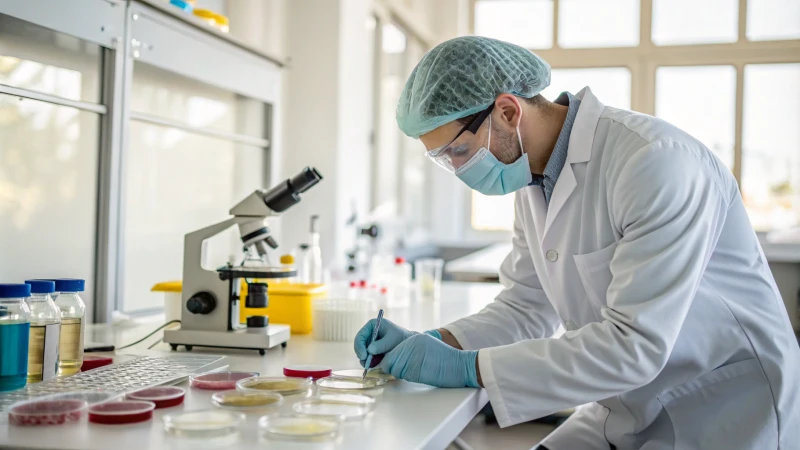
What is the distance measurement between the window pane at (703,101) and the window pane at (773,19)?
0.36 meters

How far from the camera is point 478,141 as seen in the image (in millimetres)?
1555

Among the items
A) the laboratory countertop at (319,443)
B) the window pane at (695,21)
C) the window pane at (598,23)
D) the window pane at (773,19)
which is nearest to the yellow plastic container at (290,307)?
the laboratory countertop at (319,443)

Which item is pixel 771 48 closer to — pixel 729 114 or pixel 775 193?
pixel 729 114

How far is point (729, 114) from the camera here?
6.19m

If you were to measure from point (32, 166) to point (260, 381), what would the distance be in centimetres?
109

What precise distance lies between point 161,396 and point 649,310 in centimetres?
81

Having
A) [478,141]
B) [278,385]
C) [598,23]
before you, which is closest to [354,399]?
[278,385]

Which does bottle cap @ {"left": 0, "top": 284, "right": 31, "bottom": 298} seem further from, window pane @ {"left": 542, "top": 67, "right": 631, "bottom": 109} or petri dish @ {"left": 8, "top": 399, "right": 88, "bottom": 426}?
window pane @ {"left": 542, "top": 67, "right": 631, "bottom": 109}

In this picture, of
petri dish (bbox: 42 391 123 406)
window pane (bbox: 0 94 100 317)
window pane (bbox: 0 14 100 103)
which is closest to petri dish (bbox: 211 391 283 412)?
petri dish (bbox: 42 391 123 406)

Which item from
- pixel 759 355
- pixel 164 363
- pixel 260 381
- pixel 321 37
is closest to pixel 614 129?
pixel 759 355

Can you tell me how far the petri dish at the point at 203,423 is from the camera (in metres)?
1.02

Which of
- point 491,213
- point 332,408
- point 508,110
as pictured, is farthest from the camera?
point 491,213

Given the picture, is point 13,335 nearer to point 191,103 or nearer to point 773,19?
point 191,103

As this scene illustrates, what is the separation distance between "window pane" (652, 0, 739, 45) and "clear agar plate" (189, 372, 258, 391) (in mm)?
5815
